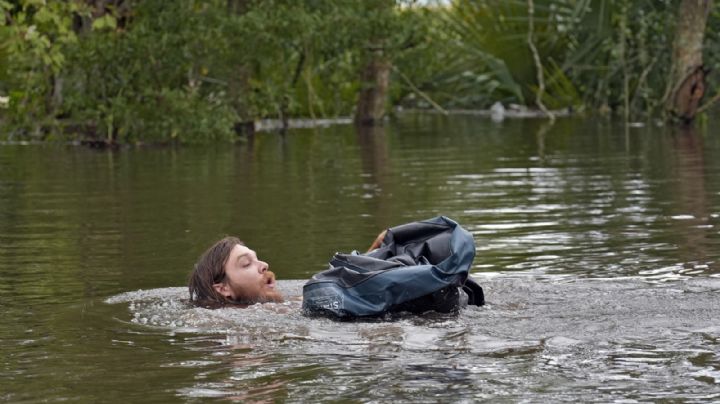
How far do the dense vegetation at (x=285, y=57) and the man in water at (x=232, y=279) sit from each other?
40.1 ft

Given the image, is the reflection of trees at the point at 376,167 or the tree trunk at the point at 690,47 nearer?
the reflection of trees at the point at 376,167

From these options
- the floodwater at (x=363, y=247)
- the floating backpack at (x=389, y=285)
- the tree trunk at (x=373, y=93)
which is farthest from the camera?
the tree trunk at (x=373, y=93)

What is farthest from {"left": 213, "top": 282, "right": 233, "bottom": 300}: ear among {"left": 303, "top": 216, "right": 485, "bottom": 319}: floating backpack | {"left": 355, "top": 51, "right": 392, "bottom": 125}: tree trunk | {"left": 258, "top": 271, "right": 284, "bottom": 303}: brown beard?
{"left": 355, "top": 51, "right": 392, "bottom": 125}: tree trunk

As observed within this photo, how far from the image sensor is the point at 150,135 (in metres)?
28.5

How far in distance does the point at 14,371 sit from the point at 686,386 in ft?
10.5

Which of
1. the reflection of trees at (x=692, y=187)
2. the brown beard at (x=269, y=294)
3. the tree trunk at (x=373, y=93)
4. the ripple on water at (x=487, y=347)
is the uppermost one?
the tree trunk at (x=373, y=93)

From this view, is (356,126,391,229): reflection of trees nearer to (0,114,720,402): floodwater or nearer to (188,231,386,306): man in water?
(0,114,720,402): floodwater

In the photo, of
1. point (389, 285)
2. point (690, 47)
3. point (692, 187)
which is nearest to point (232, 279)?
point (389, 285)

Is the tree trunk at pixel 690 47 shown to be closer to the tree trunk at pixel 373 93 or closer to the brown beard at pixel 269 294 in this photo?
the tree trunk at pixel 373 93

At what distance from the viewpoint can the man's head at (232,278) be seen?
31.8 feet

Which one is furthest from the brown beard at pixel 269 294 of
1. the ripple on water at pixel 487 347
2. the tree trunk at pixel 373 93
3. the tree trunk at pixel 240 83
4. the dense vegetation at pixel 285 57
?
the tree trunk at pixel 373 93

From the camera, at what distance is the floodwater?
7.38 meters

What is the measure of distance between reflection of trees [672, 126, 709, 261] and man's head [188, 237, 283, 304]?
3.42 meters

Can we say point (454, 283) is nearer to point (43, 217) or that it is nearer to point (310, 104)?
point (43, 217)
